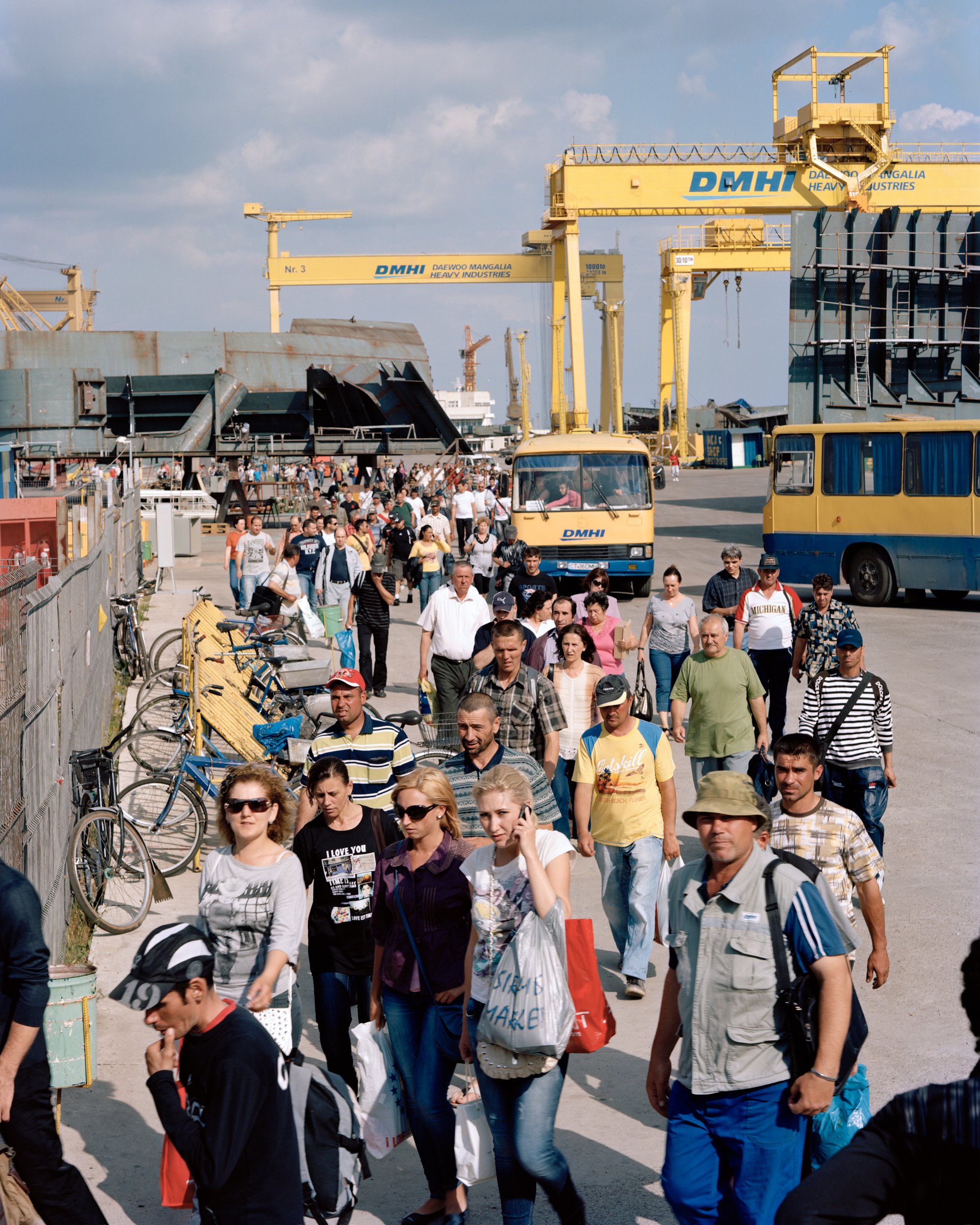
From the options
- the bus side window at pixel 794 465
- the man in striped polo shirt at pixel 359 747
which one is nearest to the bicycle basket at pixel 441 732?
the man in striped polo shirt at pixel 359 747

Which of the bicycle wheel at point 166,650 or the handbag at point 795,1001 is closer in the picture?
the handbag at point 795,1001

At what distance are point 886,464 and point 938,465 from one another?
84 centimetres

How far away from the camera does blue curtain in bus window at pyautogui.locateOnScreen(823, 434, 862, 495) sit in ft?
Result: 71.6

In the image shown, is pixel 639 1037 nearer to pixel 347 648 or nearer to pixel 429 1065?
pixel 429 1065

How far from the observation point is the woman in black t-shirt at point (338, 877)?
5.11m

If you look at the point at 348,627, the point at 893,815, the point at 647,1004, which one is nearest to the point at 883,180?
the point at 348,627

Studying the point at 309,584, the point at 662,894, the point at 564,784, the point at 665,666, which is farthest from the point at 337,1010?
the point at 309,584

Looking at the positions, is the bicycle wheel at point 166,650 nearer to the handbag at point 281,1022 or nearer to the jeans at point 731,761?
the jeans at point 731,761

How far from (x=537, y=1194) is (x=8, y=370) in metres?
33.7

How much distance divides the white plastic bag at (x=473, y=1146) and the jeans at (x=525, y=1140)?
2.7 inches

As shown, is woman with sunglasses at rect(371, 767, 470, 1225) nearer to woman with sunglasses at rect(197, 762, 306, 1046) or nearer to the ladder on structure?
woman with sunglasses at rect(197, 762, 306, 1046)

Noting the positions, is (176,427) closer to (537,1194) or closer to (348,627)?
(348,627)

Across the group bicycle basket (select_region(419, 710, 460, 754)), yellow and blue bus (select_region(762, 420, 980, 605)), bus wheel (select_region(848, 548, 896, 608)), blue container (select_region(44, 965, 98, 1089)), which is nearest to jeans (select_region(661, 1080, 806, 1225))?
blue container (select_region(44, 965, 98, 1089))

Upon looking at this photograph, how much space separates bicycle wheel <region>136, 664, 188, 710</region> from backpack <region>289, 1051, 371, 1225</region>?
8.13 meters
